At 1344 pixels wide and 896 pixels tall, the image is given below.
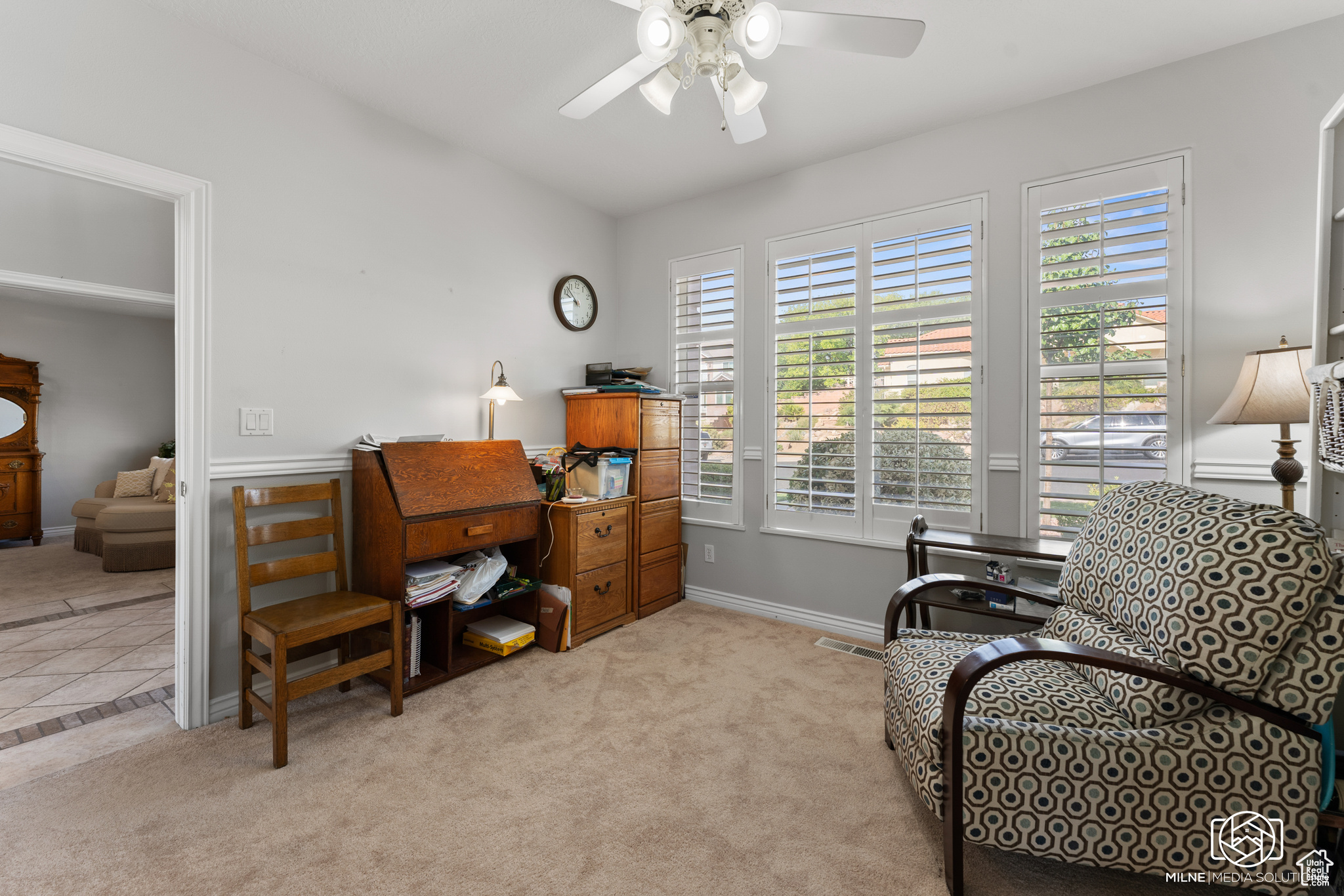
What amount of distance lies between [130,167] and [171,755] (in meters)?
2.15

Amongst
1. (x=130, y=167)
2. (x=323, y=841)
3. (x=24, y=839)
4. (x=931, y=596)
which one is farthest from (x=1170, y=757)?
(x=130, y=167)

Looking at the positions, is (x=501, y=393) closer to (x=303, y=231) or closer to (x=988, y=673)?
(x=303, y=231)

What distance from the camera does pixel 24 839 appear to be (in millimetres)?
1566

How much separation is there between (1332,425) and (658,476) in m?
2.83

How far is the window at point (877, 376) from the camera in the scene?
9.43 ft

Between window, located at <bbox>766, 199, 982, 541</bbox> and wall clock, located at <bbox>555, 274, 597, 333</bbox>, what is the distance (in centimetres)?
132

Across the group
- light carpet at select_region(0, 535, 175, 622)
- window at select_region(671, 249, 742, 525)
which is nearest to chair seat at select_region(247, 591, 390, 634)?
window at select_region(671, 249, 742, 525)

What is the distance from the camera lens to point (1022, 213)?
2.70 metres

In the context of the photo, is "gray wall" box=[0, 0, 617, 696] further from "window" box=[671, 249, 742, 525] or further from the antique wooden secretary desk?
"window" box=[671, 249, 742, 525]

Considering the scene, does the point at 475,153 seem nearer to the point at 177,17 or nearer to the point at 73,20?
the point at 177,17

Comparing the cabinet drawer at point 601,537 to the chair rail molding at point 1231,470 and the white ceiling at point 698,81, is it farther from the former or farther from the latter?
the chair rail molding at point 1231,470

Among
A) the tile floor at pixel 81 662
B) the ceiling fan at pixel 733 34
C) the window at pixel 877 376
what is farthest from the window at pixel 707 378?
the tile floor at pixel 81 662

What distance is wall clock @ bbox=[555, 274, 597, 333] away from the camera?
372cm

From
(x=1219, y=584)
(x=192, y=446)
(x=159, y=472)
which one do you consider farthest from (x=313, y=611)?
(x=159, y=472)
